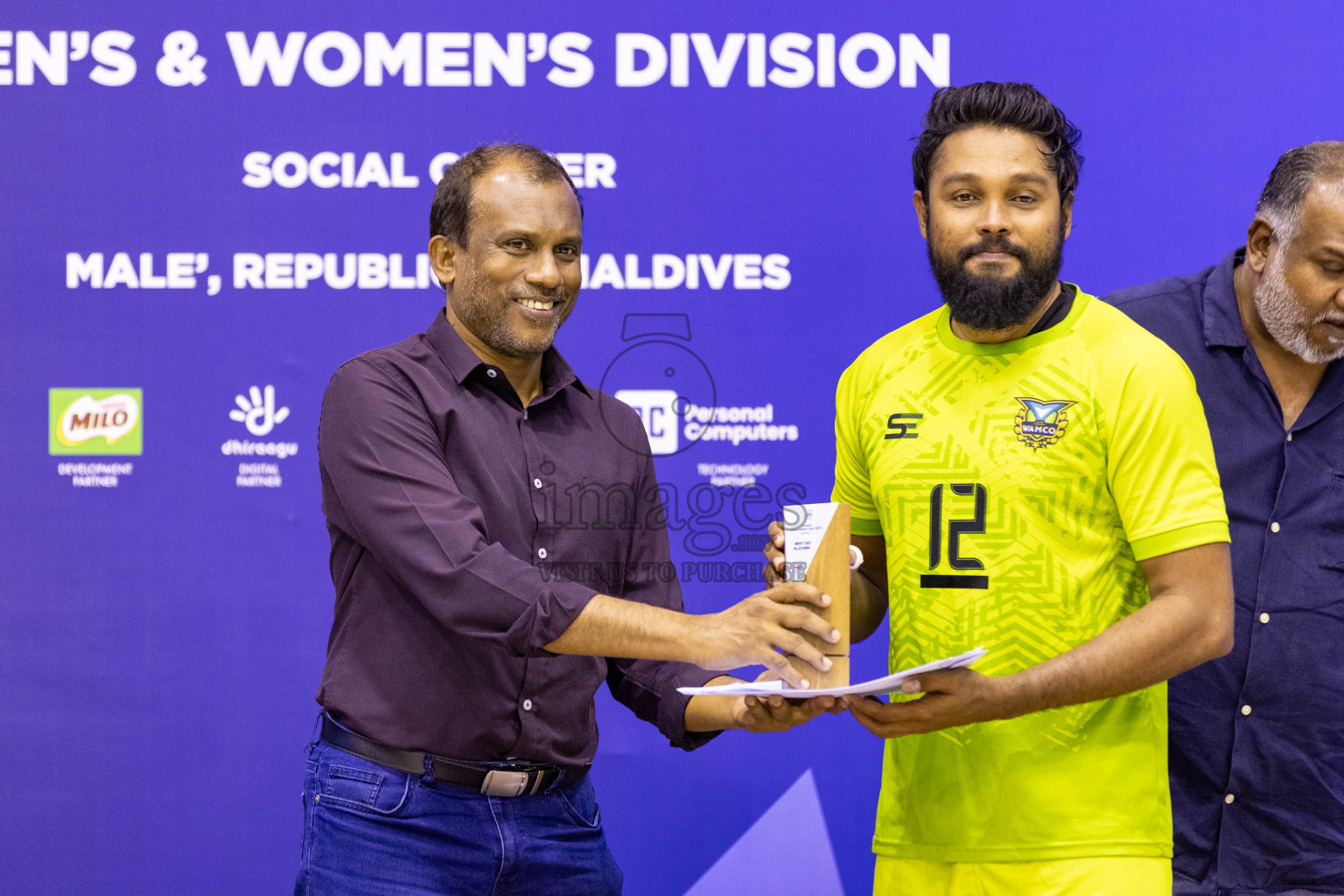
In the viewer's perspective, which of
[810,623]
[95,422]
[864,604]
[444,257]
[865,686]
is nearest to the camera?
[865,686]

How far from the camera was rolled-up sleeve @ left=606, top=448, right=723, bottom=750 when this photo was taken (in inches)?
74.5

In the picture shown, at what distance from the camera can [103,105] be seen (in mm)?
2875

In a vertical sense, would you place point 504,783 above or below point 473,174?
below

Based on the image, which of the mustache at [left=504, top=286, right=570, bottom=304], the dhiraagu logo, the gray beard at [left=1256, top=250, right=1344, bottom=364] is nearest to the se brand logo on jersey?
the mustache at [left=504, top=286, right=570, bottom=304]

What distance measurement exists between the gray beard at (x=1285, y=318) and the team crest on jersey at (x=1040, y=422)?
57cm

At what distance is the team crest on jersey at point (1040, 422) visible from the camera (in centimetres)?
157

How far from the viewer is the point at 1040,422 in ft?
5.21

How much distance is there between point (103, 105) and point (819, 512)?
2357mm

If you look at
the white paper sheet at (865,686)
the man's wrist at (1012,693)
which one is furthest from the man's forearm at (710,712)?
the man's wrist at (1012,693)

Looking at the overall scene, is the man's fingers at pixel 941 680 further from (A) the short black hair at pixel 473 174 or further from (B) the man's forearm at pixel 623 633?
(A) the short black hair at pixel 473 174

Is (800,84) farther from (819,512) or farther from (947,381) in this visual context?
(819,512)

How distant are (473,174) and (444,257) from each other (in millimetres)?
152

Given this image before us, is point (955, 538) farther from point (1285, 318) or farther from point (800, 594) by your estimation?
point (1285, 318)

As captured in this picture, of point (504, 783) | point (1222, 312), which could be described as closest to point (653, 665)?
point (504, 783)
